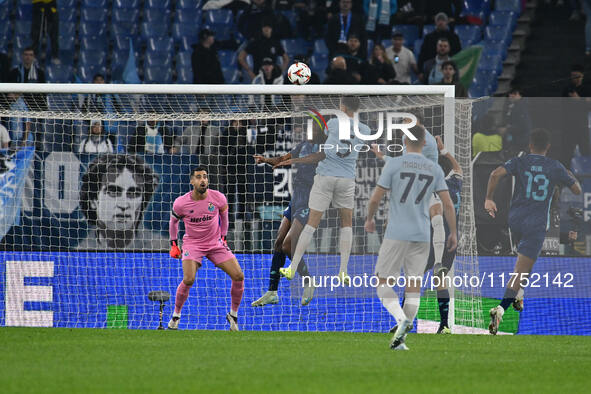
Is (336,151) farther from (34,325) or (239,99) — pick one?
(34,325)

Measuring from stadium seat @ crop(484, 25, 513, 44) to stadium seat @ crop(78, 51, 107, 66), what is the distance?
695cm

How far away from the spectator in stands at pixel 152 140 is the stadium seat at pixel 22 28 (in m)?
7.60

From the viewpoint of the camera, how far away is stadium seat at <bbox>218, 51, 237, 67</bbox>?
19.4 meters

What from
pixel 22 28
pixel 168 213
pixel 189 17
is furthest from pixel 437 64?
pixel 22 28

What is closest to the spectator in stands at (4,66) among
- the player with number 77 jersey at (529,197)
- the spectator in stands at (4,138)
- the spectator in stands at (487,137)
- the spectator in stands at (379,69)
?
the spectator in stands at (4,138)

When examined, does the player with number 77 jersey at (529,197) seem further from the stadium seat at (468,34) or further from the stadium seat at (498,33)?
the stadium seat at (498,33)

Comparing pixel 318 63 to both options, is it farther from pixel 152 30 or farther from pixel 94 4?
pixel 94 4

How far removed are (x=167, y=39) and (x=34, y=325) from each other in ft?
27.1

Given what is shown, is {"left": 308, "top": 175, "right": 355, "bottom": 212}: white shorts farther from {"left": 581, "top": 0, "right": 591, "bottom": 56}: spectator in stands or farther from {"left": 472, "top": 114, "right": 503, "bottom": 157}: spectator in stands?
{"left": 581, "top": 0, "right": 591, "bottom": 56}: spectator in stands

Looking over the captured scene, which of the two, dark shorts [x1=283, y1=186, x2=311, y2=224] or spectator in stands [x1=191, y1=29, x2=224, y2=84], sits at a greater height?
spectator in stands [x1=191, y1=29, x2=224, y2=84]

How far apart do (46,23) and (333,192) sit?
9317mm

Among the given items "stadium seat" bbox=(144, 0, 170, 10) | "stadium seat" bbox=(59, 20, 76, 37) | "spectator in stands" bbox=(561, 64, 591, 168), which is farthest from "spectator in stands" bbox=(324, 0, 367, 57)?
"spectator in stands" bbox=(561, 64, 591, 168)

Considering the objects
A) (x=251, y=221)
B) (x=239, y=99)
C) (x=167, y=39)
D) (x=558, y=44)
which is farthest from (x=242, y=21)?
(x=251, y=221)

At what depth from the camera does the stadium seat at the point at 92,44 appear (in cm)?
2003
